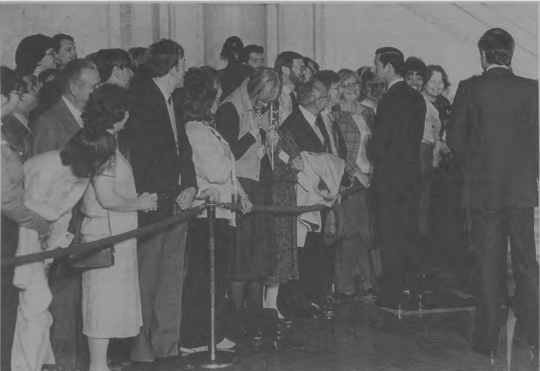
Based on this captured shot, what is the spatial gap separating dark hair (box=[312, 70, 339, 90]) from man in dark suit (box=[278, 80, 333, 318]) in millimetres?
125

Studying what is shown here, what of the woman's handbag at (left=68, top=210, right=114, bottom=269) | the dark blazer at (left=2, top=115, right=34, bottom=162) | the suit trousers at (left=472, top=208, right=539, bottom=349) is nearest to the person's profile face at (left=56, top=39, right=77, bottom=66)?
the dark blazer at (left=2, top=115, right=34, bottom=162)

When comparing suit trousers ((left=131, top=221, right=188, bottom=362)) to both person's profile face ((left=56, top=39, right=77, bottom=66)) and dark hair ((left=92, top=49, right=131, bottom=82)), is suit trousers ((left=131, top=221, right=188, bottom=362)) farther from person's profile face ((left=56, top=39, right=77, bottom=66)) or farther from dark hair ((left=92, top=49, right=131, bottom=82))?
person's profile face ((left=56, top=39, right=77, bottom=66))

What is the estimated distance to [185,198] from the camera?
18.4ft

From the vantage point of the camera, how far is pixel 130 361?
5.58 meters

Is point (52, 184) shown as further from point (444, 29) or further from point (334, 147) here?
point (444, 29)

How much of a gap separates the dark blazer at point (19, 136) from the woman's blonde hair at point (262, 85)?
150cm

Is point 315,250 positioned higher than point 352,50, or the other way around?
point 352,50

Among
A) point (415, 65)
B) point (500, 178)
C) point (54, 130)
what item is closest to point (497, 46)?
point (500, 178)

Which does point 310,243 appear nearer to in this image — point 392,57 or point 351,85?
point 351,85

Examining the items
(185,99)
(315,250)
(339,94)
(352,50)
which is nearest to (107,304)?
(185,99)

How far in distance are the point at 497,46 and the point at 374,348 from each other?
2007 mm

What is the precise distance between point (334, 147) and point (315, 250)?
78 centimetres

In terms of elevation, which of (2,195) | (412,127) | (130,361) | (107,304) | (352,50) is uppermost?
(352,50)

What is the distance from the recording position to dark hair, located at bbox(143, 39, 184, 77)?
566 centimetres
